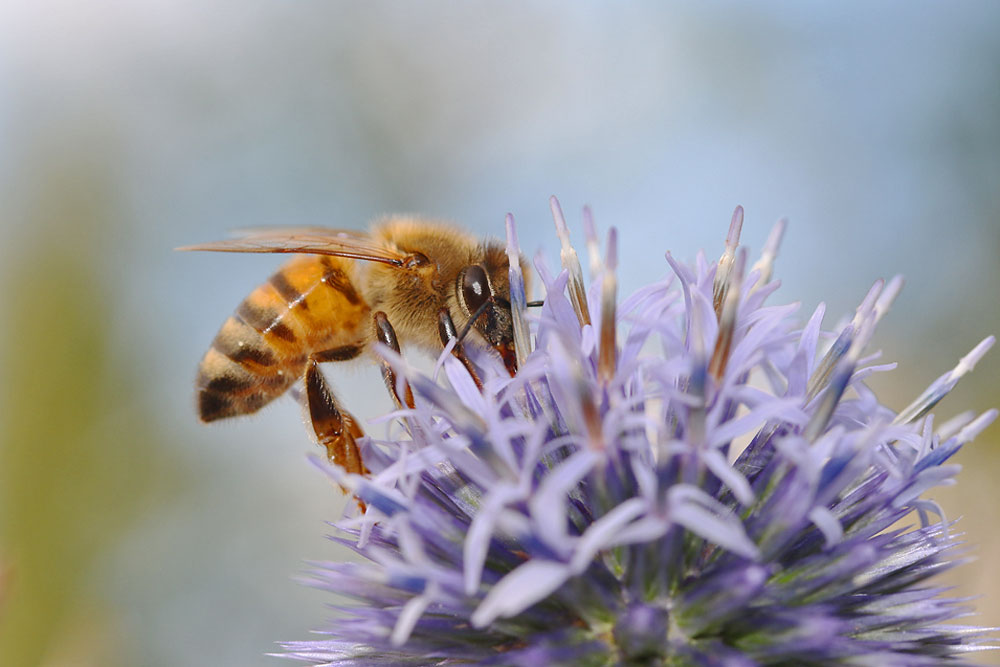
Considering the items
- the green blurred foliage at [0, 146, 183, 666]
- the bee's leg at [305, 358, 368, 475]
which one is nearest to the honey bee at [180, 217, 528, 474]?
the bee's leg at [305, 358, 368, 475]

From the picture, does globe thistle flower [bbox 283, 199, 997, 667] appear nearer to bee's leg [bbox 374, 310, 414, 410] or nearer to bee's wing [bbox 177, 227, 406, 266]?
bee's leg [bbox 374, 310, 414, 410]

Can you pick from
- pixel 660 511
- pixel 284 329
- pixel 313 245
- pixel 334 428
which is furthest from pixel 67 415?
pixel 660 511

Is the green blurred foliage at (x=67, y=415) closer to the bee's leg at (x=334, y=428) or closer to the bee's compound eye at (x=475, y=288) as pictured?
the bee's leg at (x=334, y=428)

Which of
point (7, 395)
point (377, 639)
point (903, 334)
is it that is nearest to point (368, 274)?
point (377, 639)

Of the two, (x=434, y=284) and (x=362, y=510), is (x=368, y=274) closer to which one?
(x=434, y=284)

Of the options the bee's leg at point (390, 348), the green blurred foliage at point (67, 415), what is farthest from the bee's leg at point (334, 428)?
the green blurred foliage at point (67, 415)

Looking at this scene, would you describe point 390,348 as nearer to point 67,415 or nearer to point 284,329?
point 284,329
